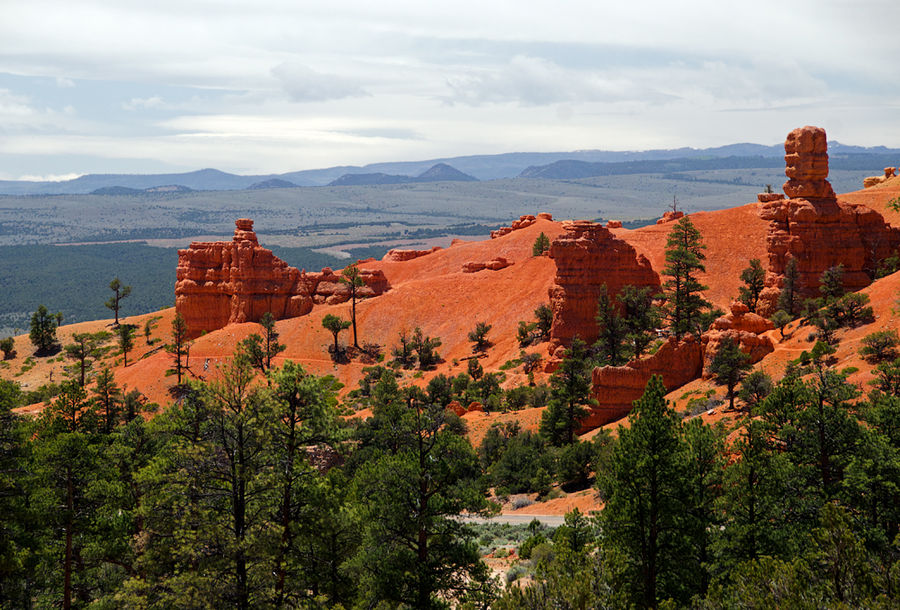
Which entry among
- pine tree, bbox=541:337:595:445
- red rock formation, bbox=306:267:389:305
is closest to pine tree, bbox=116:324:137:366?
red rock formation, bbox=306:267:389:305

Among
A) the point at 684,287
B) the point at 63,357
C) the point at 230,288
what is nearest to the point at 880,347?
the point at 684,287

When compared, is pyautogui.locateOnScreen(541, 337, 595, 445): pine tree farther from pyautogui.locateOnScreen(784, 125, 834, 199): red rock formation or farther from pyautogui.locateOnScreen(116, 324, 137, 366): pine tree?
pyautogui.locateOnScreen(116, 324, 137, 366): pine tree

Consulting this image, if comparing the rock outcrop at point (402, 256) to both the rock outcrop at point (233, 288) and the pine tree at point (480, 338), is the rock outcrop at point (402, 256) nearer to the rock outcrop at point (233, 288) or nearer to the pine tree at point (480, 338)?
the rock outcrop at point (233, 288)

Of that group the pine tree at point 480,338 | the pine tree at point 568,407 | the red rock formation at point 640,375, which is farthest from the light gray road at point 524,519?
the pine tree at point 480,338

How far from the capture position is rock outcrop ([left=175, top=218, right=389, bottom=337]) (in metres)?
96.5

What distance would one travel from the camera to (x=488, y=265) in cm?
10812

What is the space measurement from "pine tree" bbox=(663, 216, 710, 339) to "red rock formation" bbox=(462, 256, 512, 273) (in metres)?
38.6

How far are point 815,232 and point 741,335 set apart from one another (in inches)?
798

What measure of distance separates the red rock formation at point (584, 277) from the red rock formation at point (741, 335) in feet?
57.0

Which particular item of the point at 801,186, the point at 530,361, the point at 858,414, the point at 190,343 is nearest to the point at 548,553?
the point at 858,414

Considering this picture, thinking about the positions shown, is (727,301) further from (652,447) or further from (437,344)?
(652,447)

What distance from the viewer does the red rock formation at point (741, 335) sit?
166 ft

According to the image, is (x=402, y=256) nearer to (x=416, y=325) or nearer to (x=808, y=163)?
(x=416, y=325)

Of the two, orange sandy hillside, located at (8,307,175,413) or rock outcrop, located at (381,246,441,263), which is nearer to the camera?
orange sandy hillside, located at (8,307,175,413)
